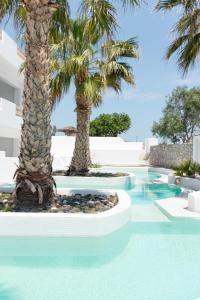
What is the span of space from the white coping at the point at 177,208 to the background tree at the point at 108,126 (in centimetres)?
5719

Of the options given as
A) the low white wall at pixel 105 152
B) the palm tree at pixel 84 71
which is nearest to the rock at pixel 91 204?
the palm tree at pixel 84 71

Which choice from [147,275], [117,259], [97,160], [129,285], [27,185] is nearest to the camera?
[129,285]

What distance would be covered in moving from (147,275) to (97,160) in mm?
36094

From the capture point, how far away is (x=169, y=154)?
33.0 m

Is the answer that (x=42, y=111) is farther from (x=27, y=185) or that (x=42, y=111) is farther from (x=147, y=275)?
(x=147, y=275)

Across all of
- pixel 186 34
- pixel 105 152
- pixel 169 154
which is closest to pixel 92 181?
pixel 186 34

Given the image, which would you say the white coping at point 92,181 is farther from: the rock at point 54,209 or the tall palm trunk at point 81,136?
the rock at point 54,209

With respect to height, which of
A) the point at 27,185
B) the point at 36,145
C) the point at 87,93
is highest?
the point at 87,93

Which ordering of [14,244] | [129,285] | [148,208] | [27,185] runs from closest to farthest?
[129,285] → [14,244] → [27,185] → [148,208]

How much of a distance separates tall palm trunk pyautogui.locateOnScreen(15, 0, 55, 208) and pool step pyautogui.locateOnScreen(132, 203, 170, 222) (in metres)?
2.84

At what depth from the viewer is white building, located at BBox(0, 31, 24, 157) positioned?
71.8 ft

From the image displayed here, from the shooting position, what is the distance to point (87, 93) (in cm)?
1636

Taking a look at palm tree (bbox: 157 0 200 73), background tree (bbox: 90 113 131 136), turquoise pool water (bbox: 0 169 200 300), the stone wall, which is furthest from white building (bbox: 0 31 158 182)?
background tree (bbox: 90 113 131 136)

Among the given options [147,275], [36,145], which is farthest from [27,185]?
[147,275]
